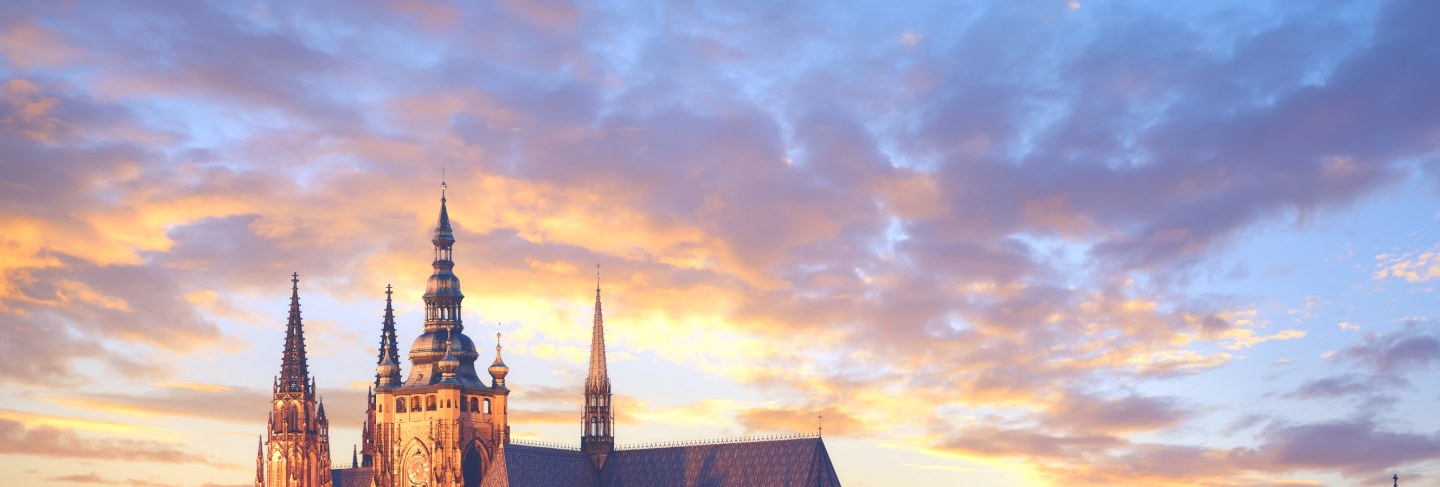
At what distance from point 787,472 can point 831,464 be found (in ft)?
14.3

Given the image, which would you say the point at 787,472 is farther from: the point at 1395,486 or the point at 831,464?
the point at 1395,486

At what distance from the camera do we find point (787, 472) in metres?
197

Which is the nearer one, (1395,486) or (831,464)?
(1395,486)

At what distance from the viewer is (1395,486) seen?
143000 millimetres

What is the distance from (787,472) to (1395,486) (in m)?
67.5

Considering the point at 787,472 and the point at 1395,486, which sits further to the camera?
the point at 787,472

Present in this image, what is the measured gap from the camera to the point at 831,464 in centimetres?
19600

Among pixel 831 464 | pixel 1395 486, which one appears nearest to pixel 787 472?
pixel 831 464

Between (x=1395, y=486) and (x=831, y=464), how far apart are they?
64.1 m
